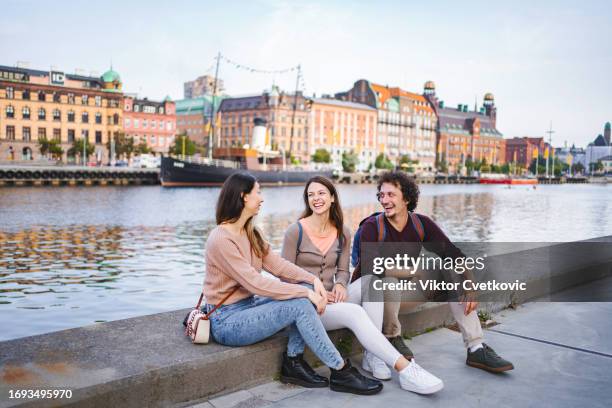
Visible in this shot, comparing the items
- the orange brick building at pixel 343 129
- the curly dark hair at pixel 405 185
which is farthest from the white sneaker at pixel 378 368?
the orange brick building at pixel 343 129

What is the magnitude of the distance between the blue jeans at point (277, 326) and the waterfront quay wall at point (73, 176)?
170 ft

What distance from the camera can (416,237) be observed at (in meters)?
4.24

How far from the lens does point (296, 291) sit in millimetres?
3482

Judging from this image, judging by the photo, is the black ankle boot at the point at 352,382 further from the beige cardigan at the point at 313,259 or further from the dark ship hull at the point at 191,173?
the dark ship hull at the point at 191,173

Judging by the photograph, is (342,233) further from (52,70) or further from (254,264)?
(52,70)

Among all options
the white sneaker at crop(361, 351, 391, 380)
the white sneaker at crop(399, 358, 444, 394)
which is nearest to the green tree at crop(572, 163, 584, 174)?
the white sneaker at crop(361, 351, 391, 380)

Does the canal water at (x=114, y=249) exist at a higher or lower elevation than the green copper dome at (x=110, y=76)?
lower

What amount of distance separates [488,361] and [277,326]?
4.60 ft

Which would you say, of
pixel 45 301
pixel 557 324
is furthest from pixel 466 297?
pixel 45 301

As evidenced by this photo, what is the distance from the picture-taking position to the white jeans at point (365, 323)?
3494mm

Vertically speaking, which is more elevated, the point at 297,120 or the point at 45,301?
the point at 297,120

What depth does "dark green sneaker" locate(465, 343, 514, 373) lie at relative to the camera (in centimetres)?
365

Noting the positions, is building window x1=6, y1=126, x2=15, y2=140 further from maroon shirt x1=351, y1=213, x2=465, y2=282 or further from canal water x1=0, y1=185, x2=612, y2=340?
maroon shirt x1=351, y1=213, x2=465, y2=282

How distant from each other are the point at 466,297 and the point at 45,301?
23.0 ft
